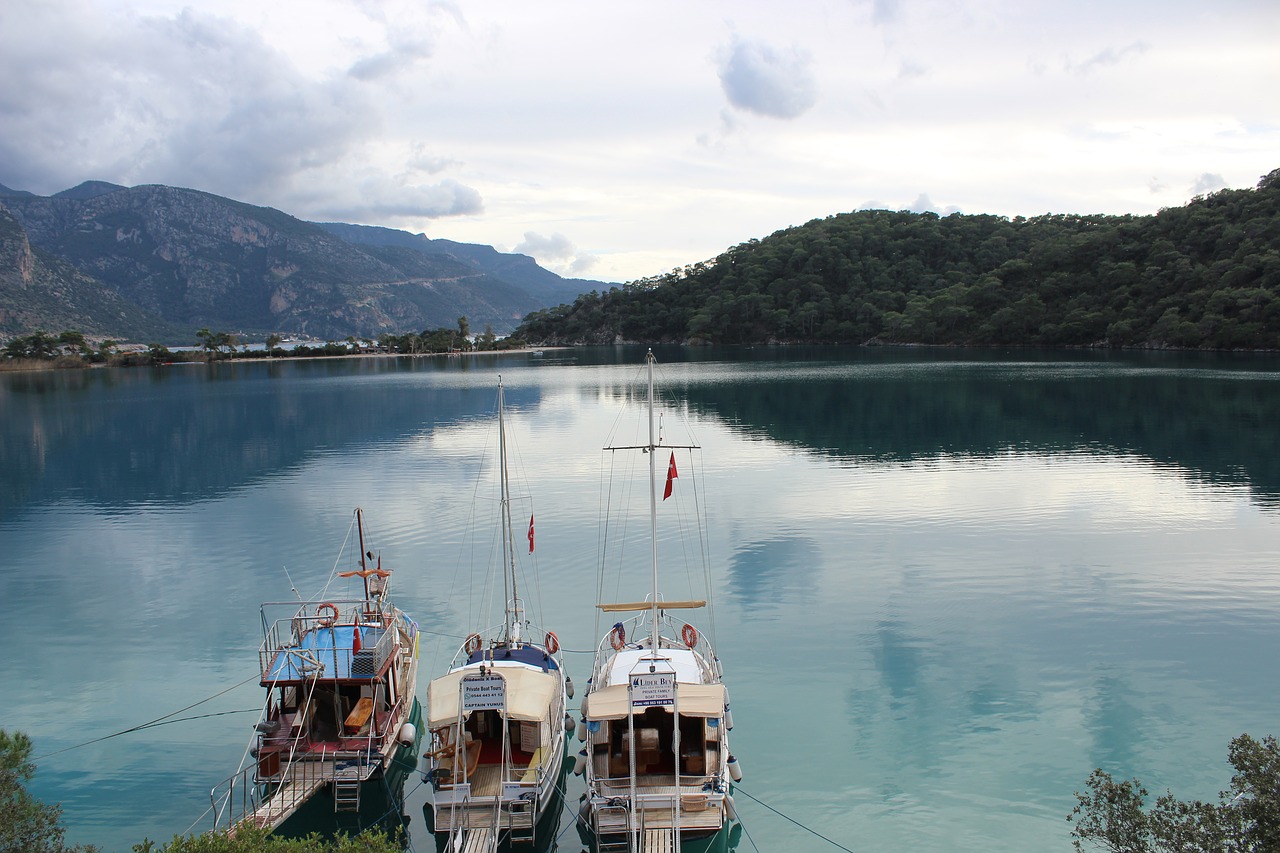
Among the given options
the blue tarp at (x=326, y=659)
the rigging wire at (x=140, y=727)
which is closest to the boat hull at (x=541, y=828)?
the blue tarp at (x=326, y=659)

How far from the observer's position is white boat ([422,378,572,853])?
48.9ft

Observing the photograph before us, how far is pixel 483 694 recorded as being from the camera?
1552cm

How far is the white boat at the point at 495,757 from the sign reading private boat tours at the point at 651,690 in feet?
6.36

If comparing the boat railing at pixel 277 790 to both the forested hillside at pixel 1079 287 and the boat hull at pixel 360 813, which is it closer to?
the boat hull at pixel 360 813

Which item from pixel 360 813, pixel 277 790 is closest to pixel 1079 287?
pixel 360 813

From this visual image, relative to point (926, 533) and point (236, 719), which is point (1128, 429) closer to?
point (926, 533)

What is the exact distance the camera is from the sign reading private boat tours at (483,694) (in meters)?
15.4

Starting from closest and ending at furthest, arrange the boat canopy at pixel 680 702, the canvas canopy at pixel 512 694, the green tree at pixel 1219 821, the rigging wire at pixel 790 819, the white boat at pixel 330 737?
the green tree at pixel 1219 821, the boat canopy at pixel 680 702, the rigging wire at pixel 790 819, the canvas canopy at pixel 512 694, the white boat at pixel 330 737

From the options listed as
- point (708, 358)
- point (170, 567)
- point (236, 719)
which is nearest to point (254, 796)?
point (236, 719)

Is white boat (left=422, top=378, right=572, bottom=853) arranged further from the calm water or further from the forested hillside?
the forested hillside

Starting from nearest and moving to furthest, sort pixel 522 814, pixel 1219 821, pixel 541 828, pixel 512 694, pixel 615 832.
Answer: pixel 1219 821 → pixel 615 832 → pixel 522 814 → pixel 541 828 → pixel 512 694

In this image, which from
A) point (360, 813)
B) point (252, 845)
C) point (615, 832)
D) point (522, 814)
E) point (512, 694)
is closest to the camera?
point (252, 845)

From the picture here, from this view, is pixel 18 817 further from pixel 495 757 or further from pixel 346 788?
pixel 495 757

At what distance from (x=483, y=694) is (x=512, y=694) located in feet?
3.16
